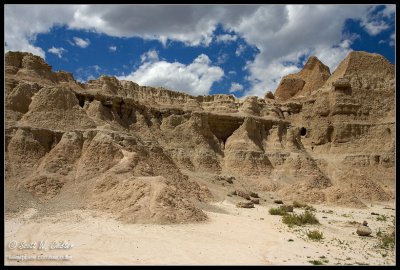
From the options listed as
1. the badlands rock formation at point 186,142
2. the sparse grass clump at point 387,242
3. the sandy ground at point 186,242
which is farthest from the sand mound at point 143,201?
the sparse grass clump at point 387,242

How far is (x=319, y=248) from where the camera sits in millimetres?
16219

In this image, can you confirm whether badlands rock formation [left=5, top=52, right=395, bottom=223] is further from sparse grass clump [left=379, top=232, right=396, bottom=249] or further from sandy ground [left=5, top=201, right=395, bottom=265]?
sparse grass clump [left=379, top=232, right=396, bottom=249]

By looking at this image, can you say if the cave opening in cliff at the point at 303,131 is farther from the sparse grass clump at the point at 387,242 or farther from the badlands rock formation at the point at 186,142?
the sparse grass clump at the point at 387,242

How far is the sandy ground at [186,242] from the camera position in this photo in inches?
543

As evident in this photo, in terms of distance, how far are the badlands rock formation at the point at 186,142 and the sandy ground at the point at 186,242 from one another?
1958 mm

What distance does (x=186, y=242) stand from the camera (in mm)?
16578

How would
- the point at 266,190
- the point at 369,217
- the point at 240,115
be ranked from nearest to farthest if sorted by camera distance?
the point at 369,217
the point at 266,190
the point at 240,115

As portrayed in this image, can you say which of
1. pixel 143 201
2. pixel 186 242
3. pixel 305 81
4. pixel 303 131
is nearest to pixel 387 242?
pixel 186 242

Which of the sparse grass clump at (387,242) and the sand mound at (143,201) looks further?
the sand mound at (143,201)

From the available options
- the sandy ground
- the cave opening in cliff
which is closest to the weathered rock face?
the cave opening in cliff

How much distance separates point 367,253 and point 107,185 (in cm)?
1617

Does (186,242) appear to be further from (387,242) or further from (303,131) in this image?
(303,131)
